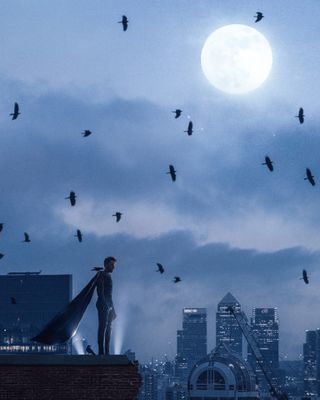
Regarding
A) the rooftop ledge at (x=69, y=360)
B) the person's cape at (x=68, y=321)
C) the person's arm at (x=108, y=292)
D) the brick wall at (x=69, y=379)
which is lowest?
the brick wall at (x=69, y=379)

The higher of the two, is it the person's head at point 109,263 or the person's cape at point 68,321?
the person's head at point 109,263

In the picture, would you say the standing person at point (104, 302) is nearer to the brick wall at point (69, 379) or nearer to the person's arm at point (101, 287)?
the person's arm at point (101, 287)

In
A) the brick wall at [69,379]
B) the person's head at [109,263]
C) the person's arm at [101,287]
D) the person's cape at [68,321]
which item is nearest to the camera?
the brick wall at [69,379]

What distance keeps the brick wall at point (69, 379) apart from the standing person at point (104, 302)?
1.88m

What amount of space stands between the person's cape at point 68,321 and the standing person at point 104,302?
→ 0.28 metres

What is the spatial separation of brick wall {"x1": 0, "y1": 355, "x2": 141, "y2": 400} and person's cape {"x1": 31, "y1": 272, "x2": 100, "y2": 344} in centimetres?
205

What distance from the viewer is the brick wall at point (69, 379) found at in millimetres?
24172

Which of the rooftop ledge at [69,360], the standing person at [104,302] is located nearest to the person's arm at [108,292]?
the standing person at [104,302]

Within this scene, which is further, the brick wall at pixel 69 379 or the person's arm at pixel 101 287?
the person's arm at pixel 101 287

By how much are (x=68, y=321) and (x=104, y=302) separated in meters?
1.19

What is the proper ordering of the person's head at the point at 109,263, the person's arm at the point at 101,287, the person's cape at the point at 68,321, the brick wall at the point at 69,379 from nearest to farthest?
1. the brick wall at the point at 69,379
2. the person's head at the point at 109,263
3. the person's arm at the point at 101,287
4. the person's cape at the point at 68,321

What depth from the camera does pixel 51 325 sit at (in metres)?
26.4

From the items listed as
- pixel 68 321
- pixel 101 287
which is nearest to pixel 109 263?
pixel 101 287

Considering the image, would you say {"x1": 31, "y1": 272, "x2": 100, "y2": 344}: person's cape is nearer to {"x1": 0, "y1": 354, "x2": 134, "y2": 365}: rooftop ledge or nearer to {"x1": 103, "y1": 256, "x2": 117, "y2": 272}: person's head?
{"x1": 103, "y1": 256, "x2": 117, "y2": 272}: person's head
